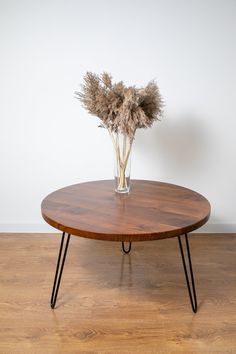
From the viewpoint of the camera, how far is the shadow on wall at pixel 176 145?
2.16 meters

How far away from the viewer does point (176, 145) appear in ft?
7.22

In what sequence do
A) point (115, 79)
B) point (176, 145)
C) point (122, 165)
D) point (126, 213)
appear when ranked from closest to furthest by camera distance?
1. point (126, 213)
2. point (122, 165)
3. point (115, 79)
4. point (176, 145)

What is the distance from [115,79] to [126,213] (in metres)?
1.12

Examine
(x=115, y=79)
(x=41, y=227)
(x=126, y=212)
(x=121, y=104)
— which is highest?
(x=115, y=79)

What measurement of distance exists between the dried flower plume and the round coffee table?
1.13 feet

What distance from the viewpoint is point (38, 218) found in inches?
92.2

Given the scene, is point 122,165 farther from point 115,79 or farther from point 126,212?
point 115,79

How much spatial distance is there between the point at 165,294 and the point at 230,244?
0.79 meters

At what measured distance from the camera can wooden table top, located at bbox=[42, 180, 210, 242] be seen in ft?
3.82

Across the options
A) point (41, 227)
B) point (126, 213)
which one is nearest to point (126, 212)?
point (126, 213)

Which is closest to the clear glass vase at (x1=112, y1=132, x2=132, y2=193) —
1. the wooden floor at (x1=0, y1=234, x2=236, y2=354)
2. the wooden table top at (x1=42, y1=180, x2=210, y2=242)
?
the wooden table top at (x1=42, y1=180, x2=210, y2=242)

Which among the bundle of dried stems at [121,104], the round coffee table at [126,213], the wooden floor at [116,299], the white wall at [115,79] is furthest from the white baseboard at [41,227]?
the bundle of dried stems at [121,104]

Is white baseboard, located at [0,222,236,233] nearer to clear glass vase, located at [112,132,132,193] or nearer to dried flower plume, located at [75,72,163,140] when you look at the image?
clear glass vase, located at [112,132,132,193]

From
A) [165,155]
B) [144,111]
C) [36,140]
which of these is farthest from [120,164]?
[36,140]
